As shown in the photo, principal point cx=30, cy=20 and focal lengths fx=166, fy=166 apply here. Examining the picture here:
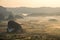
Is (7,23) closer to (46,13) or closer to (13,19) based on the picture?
(13,19)

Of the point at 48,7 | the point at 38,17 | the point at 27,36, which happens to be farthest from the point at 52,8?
the point at 27,36

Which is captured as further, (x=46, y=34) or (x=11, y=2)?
(x=11, y=2)

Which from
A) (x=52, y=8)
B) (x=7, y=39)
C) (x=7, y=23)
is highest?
(x=52, y=8)

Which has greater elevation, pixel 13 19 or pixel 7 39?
pixel 13 19

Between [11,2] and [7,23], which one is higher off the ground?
[11,2]

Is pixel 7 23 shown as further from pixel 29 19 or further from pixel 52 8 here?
pixel 52 8

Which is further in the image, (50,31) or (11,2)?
(11,2)

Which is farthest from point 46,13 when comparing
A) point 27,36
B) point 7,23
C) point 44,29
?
point 7,23

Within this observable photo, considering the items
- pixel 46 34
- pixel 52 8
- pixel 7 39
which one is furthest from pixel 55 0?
pixel 7 39

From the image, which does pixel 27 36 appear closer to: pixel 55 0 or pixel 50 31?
pixel 50 31
